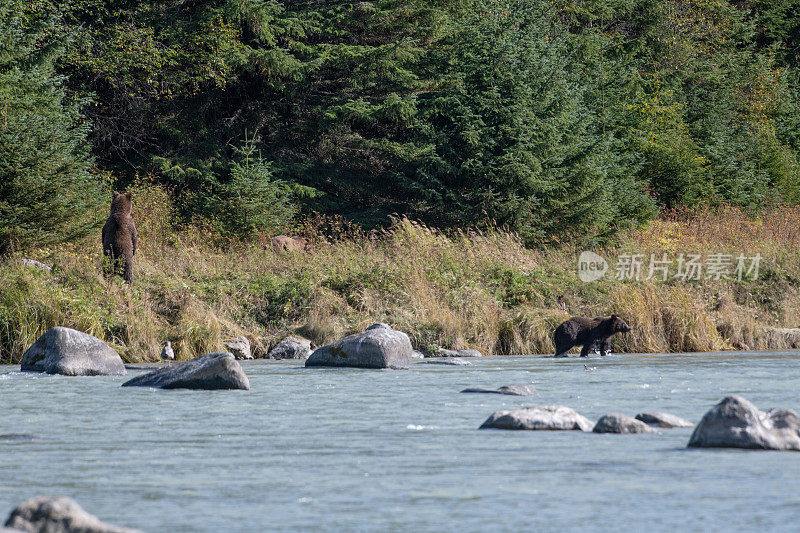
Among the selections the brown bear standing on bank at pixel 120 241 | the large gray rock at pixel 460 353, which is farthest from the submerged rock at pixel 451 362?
the brown bear standing on bank at pixel 120 241

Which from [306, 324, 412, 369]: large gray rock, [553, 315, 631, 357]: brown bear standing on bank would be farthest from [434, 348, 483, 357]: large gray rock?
[306, 324, 412, 369]: large gray rock

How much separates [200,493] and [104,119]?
28302 millimetres

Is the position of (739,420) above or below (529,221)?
below

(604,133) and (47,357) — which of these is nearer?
(47,357)

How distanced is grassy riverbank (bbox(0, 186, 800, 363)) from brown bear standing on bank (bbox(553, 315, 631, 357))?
174 centimetres

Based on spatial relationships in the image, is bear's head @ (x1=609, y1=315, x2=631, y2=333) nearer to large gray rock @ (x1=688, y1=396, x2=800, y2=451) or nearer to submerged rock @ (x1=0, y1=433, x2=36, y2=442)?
large gray rock @ (x1=688, y1=396, x2=800, y2=451)

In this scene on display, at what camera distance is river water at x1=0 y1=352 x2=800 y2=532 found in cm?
541

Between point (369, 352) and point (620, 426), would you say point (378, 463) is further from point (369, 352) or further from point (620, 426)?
point (369, 352)

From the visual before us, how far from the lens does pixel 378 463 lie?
694cm

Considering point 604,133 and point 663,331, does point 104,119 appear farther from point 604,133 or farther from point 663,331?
point 663,331

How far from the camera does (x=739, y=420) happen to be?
292 inches

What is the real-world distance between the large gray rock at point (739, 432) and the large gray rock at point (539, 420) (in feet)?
3.80

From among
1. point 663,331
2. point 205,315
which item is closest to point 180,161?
point 205,315

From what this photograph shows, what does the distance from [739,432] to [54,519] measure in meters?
4.80
